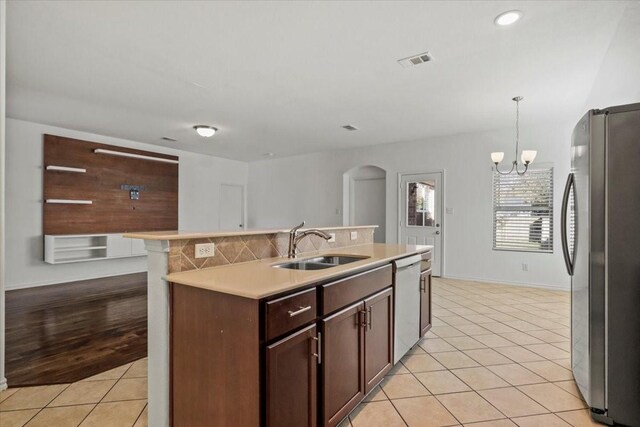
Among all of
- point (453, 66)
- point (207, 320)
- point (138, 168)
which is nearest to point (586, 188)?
point (453, 66)

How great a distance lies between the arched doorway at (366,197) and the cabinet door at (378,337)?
482 cm

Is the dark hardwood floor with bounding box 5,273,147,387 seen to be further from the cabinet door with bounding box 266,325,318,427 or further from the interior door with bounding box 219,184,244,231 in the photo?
the interior door with bounding box 219,184,244,231

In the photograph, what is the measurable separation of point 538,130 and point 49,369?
665 centimetres

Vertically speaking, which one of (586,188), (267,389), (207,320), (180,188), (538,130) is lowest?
(267,389)

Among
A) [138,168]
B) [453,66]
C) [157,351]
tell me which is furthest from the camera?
[138,168]

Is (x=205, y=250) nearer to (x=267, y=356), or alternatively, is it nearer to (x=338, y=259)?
(x=267, y=356)

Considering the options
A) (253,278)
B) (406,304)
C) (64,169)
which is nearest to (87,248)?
(64,169)

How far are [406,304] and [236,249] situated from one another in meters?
1.40

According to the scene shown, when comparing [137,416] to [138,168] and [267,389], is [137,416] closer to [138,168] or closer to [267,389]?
[267,389]

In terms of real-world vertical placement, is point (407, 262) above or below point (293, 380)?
above

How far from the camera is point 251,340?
4.30ft

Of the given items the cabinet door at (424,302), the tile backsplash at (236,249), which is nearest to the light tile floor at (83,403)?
the tile backsplash at (236,249)

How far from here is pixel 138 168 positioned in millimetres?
6453

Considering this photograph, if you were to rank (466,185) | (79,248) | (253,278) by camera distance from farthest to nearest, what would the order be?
(466,185) < (79,248) < (253,278)
